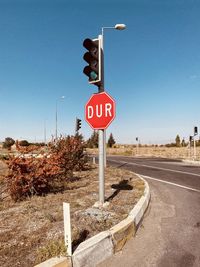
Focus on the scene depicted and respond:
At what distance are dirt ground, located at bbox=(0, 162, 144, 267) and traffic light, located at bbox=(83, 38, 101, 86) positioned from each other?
304 centimetres

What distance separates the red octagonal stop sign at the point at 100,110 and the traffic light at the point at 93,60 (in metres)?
0.40

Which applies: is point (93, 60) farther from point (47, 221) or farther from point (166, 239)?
point (166, 239)

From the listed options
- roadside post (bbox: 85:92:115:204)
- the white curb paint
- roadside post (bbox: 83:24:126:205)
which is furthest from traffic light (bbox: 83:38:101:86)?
the white curb paint

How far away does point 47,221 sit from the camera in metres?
5.27

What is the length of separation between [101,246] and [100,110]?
3134mm

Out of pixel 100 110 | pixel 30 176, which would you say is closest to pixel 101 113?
pixel 100 110

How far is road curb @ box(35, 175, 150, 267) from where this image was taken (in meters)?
3.63

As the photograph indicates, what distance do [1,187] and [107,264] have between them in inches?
281

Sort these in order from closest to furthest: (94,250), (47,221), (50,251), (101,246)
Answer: (50,251)
(94,250)
(101,246)
(47,221)

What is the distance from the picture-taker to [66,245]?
3705mm

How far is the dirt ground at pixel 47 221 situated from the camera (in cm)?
379

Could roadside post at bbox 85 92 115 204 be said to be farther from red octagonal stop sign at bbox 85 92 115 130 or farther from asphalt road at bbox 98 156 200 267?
asphalt road at bbox 98 156 200 267

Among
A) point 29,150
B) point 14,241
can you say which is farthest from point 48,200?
point 14,241

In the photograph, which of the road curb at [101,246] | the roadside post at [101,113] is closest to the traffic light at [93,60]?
the roadside post at [101,113]
